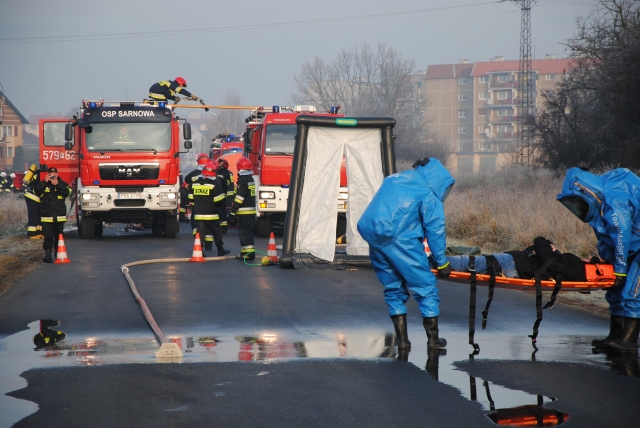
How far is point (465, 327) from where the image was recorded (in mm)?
8430

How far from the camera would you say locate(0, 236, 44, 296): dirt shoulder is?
508 inches

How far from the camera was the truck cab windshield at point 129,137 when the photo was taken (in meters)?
19.5

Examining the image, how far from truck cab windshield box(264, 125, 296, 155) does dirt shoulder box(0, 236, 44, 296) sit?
239 inches

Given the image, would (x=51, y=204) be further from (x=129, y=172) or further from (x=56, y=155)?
(x=56, y=155)

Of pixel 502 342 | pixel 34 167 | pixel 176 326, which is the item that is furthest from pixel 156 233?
pixel 502 342

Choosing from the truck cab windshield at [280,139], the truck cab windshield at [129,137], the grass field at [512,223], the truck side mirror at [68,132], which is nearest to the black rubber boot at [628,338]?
the grass field at [512,223]

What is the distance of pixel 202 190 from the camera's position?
15.1m

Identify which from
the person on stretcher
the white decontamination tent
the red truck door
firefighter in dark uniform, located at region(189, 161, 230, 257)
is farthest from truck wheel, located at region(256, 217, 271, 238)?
the person on stretcher

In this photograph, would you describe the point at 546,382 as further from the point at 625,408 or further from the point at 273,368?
the point at 273,368

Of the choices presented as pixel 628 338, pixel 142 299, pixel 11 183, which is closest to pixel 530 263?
pixel 628 338

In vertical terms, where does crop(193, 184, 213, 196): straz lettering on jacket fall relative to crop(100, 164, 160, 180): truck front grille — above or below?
below

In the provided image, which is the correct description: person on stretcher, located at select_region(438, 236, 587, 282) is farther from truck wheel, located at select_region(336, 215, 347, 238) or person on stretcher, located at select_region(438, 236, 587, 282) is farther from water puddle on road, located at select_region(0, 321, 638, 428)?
truck wheel, located at select_region(336, 215, 347, 238)

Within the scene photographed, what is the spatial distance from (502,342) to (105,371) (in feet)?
12.4

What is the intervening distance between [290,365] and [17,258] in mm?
11168
